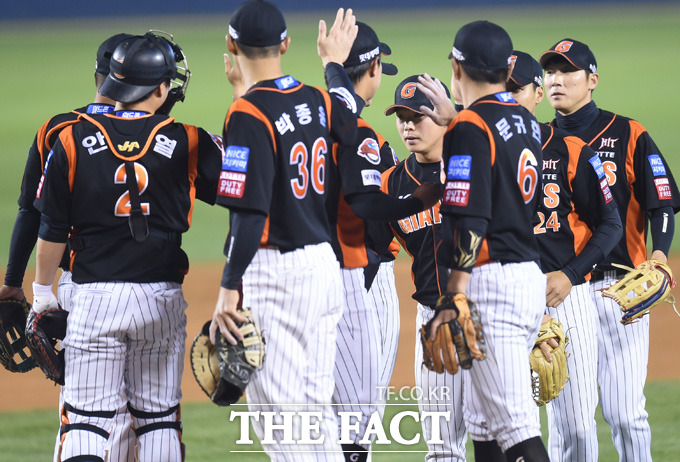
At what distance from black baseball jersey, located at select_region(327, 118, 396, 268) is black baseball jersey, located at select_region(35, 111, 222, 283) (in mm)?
498

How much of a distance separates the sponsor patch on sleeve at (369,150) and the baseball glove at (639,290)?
1.31 m

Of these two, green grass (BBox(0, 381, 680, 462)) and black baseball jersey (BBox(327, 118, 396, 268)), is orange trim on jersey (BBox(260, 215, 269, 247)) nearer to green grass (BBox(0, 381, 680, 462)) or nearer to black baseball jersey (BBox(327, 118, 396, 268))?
black baseball jersey (BBox(327, 118, 396, 268))

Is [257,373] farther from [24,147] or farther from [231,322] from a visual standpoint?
[24,147]

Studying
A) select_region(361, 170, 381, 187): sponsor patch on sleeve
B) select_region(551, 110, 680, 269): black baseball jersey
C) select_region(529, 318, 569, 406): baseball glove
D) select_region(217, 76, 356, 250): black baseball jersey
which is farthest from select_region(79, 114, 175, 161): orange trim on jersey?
select_region(551, 110, 680, 269): black baseball jersey

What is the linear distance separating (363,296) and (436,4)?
27.1 m

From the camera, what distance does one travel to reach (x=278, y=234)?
332 cm

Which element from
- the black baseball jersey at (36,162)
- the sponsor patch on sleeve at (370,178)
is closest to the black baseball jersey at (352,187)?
the sponsor patch on sleeve at (370,178)

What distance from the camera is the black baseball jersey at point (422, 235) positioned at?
13.2ft

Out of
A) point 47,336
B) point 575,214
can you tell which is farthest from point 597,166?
point 47,336

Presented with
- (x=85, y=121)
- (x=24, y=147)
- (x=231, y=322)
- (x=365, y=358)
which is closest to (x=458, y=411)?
(x=365, y=358)

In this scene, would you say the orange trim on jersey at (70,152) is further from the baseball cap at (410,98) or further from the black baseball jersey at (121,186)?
the baseball cap at (410,98)

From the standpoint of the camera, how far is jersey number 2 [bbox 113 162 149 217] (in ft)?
11.8

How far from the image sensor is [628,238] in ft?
15.2

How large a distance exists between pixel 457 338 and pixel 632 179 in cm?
191
